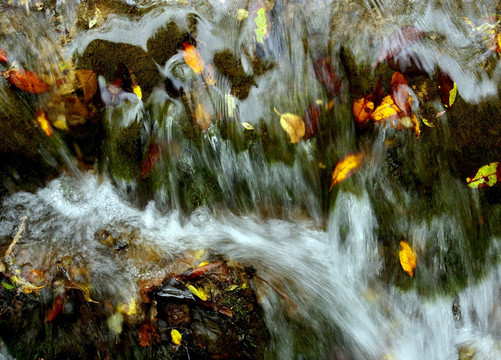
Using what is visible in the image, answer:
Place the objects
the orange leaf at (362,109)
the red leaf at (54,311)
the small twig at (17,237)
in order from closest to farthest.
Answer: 1. the orange leaf at (362,109)
2. the small twig at (17,237)
3. the red leaf at (54,311)

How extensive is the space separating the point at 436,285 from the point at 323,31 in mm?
2266

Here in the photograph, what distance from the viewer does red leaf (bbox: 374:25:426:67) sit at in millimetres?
2873

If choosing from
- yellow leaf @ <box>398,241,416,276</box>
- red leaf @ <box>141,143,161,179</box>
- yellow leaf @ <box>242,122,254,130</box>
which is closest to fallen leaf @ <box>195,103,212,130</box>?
yellow leaf @ <box>242,122,254,130</box>

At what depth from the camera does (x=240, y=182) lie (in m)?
3.21

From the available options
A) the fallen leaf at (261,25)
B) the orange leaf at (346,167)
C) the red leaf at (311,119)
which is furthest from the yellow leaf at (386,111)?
the fallen leaf at (261,25)

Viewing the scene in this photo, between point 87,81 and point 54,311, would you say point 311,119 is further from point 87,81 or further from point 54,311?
point 54,311

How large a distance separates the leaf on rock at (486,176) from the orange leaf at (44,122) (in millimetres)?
3526

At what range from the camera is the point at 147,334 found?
3.23 meters

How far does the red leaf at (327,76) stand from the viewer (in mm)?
2992

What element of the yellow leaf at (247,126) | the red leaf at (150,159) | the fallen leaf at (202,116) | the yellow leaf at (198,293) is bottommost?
the yellow leaf at (198,293)

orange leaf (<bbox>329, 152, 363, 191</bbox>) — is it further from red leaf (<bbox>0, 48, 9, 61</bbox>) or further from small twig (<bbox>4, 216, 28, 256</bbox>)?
red leaf (<bbox>0, 48, 9, 61</bbox>)

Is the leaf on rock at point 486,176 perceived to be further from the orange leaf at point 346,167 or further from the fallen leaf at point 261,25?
the fallen leaf at point 261,25

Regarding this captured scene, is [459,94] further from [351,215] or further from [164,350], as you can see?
[164,350]

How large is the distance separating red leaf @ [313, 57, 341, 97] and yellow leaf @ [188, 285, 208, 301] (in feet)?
6.53
